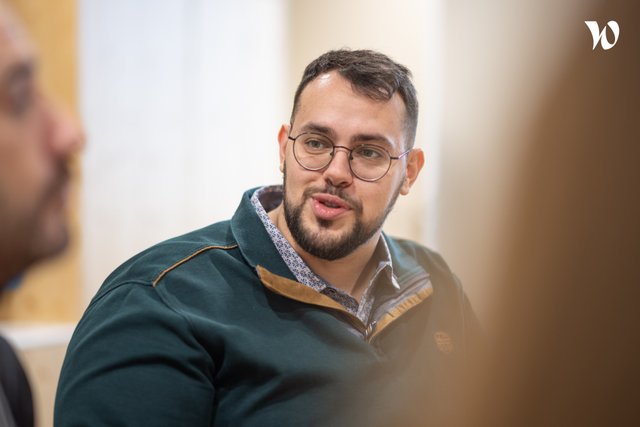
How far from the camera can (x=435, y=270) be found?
5.69 ft

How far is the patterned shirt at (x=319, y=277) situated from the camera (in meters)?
1.45

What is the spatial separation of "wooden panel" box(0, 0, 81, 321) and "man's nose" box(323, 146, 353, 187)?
0.61m

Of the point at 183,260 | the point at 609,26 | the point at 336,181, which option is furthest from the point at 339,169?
the point at 609,26

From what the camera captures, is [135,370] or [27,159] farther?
[135,370]

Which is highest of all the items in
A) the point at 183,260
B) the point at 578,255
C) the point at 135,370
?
the point at 578,255

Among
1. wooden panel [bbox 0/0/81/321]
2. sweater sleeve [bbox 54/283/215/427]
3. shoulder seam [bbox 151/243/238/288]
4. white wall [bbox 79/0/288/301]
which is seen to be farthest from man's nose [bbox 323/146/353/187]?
white wall [bbox 79/0/288/301]

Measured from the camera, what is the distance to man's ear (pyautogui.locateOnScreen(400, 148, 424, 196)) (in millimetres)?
1702

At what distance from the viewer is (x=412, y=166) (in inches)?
68.0

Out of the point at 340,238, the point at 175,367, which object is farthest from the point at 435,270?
the point at 175,367

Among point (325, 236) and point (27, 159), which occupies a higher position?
point (27, 159)

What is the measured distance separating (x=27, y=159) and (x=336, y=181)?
120 cm

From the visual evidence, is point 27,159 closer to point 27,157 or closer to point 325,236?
point 27,157

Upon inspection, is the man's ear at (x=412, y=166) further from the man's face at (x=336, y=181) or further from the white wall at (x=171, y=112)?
the white wall at (x=171, y=112)

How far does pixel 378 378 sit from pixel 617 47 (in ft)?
3.78
